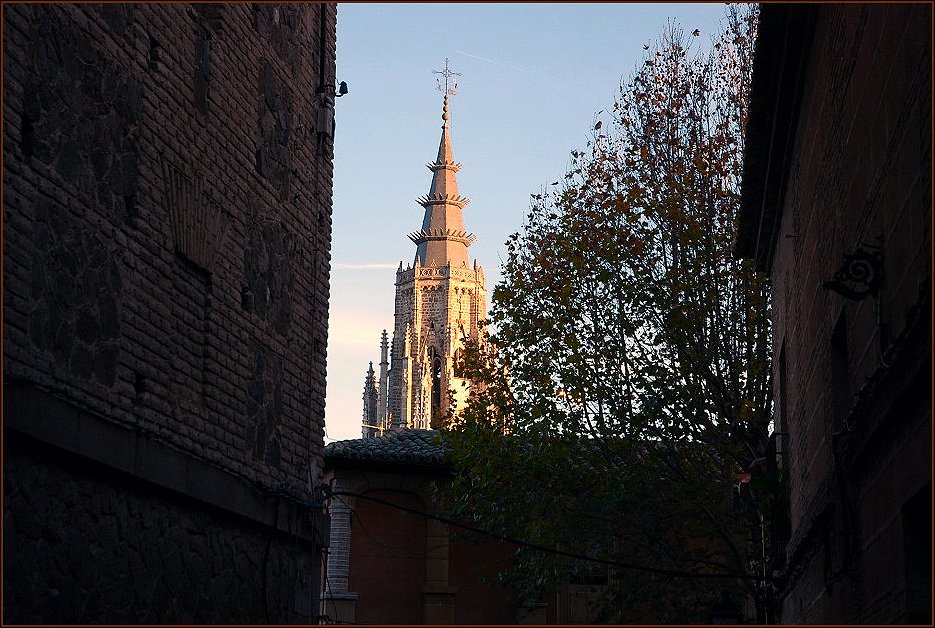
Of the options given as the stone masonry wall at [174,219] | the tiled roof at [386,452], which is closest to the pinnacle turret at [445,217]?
the tiled roof at [386,452]

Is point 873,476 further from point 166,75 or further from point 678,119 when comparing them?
point 678,119

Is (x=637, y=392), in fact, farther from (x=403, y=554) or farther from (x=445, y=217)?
(x=445, y=217)

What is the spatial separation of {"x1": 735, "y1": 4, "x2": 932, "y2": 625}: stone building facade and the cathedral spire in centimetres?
8525

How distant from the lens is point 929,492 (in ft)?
23.2

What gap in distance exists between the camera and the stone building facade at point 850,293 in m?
7.47

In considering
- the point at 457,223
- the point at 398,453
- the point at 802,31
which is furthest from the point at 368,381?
the point at 802,31

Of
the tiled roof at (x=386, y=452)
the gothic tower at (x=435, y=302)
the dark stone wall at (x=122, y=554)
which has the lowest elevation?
the dark stone wall at (x=122, y=554)

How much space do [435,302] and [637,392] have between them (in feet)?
255

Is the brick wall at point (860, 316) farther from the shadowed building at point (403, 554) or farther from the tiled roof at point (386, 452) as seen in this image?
the tiled roof at point (386, 452)

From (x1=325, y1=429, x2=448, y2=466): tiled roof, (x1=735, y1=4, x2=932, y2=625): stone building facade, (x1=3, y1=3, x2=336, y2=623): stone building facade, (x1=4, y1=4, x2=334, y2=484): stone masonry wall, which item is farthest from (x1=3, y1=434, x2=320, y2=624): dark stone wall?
(x1=325, y1=429, x2=448, y2=466): tiled roof

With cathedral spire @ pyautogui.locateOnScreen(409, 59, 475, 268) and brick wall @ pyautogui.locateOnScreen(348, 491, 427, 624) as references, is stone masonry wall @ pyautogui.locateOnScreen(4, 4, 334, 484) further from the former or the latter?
cathedral spire @ pyautogui.locateOnScreen(409, 59, 475, 268)

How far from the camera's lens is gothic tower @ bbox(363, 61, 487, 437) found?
99.8 meters

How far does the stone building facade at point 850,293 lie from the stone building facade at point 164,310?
4983mm

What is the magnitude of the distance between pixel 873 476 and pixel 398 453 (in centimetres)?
2046
